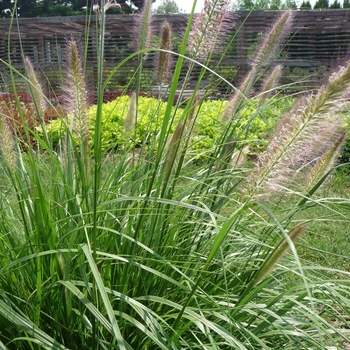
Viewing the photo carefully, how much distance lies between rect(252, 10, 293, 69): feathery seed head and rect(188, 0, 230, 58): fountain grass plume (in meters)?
0.23

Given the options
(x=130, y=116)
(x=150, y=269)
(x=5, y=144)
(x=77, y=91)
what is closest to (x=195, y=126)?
(x=130, y=116)

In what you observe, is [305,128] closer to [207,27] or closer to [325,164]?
[325,164]

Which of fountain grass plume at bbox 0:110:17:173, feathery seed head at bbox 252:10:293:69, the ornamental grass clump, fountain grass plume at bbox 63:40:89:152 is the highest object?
feathery seed head at bbox 252:10:293:69

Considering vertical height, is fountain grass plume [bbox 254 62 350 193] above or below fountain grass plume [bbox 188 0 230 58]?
below

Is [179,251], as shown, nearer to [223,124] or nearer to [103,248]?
[103,248]

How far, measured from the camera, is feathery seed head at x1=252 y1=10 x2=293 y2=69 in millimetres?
1934

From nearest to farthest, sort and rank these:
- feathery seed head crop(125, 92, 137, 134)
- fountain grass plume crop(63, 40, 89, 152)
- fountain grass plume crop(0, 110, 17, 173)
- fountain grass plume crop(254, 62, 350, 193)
Result: 1. fountain grass plume crop(254, 62, 350, 193)
2. fountain grass plume crop(63, 40, 89, 152)
3. fountain grass plume crop(0, 110, 17, 173)
4. feathery seed head crop(125, 92, 137, 134)

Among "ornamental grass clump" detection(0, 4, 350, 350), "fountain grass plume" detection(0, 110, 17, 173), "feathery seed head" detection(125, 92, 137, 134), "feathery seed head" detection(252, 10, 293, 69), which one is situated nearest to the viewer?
"ornamental grass clump" detection(0, 4, 350, 350)

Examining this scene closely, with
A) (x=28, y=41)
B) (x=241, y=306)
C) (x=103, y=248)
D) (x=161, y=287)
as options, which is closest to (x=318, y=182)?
(x=241, y=306)

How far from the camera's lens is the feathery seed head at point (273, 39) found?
6.34 ft

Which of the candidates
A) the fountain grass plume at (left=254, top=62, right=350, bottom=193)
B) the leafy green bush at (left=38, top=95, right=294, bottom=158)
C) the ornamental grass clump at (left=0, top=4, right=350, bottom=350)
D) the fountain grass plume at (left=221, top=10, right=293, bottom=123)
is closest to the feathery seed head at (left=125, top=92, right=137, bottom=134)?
the leafy green bush at (left=38, top=95, right=294, bottom=158)

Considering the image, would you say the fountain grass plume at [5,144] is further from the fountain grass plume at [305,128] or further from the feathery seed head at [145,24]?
the fountain grass plume at [305,128]

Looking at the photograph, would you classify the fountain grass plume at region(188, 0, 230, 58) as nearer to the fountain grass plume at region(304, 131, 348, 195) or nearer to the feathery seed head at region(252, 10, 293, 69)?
the feathery seed head at region(252, 10, 293, 69)

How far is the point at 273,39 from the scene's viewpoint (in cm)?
196
